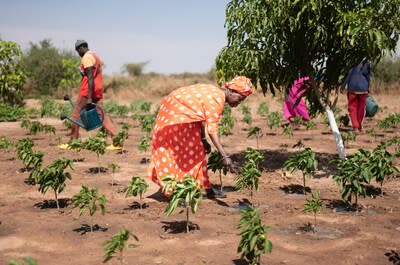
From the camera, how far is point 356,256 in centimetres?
362

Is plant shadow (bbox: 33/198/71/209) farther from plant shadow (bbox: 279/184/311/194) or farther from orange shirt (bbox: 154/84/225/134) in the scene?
plant shadow (bbox: 279/184/311/194)

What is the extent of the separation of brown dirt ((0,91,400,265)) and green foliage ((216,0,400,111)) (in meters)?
1.44

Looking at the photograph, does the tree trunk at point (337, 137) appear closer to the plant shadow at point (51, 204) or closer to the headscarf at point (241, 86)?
the headscarf at point (241, 86)

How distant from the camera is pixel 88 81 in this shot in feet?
25.4

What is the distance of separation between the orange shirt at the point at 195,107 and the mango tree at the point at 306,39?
4.58 feet

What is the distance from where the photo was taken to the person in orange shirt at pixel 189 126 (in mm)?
4801

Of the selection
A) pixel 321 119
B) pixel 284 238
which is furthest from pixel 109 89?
pixel 284 238

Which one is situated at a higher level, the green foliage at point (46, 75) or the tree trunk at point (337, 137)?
the green foliage at point (46, 75)

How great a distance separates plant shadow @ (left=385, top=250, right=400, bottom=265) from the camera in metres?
3.51

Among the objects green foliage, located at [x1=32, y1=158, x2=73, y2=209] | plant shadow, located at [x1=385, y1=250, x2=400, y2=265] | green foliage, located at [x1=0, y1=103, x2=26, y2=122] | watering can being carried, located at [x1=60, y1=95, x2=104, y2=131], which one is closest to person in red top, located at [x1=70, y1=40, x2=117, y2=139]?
watering can being carried, located at [x1=60, y1=95, x2=104, y2=131]

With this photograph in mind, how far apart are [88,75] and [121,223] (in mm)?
3867

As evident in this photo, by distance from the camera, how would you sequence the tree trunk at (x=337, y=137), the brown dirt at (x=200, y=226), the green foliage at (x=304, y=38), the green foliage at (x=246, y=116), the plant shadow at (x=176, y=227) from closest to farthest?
Result: 1. the brown dirt at (x=200, y=226)
2. the plant shadow at (x=176, y=227)
3. the green foliage at (x=304, y=38)
4. the tree trunk at (x=337, y=137)
5. the green foliage at (x=246, y=116)

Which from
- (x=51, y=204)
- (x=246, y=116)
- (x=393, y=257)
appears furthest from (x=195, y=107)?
(x=246, y=116)

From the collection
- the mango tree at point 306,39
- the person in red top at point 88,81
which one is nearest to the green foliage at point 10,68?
the person in red top at point 88,81
